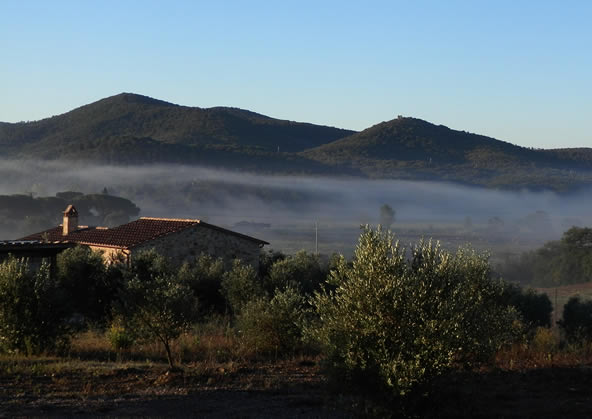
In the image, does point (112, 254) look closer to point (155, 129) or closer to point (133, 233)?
point (133, 233)

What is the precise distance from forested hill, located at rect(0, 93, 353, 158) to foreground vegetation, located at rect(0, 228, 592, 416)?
121162mm

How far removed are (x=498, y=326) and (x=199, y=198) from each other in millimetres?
102305

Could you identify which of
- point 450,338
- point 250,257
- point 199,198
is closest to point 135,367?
point 450,338

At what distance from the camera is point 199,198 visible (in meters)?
119

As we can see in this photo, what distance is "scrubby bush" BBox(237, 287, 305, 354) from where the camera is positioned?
2212 centimetres

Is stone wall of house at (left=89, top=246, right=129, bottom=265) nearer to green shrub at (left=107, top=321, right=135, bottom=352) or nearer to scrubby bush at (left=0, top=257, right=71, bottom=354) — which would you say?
green shrub at (left=107, top=321, right=135, bottom=352)

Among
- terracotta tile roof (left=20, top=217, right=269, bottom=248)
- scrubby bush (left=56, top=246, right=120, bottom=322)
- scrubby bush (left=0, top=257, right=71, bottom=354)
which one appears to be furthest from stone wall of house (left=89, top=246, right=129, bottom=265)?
scrubby bush (left=0, top=257, right=71, bottom=354)

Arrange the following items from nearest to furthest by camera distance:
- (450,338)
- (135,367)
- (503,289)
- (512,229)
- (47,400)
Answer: (450,338), (47,400), (135,367), (503,289), (512,229)

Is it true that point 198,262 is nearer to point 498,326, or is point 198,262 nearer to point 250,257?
point 250,257

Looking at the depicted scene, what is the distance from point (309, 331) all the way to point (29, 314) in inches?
428

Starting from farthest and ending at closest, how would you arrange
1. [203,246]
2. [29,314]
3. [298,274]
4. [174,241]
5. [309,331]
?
[203,246], [174,241], [298,274], [29,314], [309,331]

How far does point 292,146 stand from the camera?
180 meters

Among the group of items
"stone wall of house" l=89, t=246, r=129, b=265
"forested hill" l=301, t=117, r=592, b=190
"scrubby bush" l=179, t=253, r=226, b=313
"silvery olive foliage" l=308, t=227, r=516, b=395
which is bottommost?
"scrubby bush" l=179, t=253, r=226, b=313

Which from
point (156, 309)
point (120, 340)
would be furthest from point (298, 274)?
point (156, 309)
